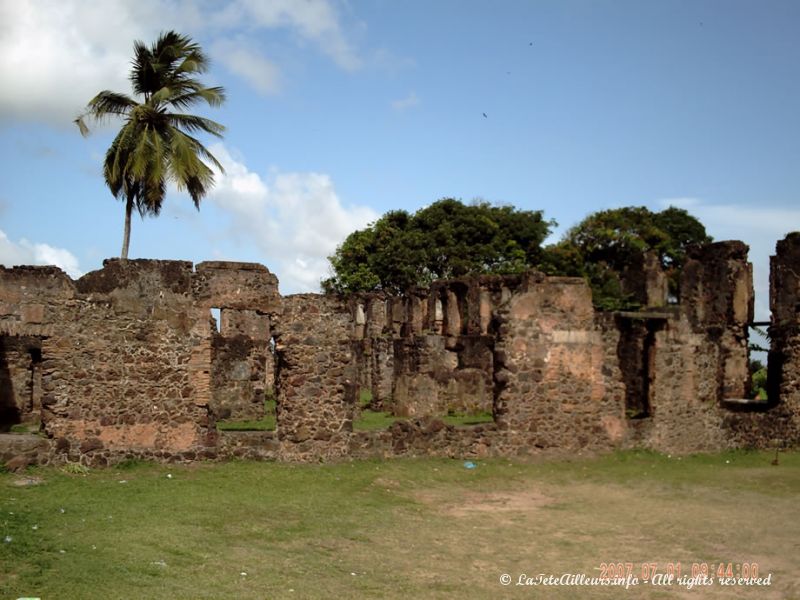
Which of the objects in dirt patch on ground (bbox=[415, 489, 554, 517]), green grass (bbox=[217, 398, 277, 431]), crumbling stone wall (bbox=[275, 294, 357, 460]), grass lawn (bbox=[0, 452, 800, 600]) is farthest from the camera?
green grass (bbox=[217, 398, 277, 431])

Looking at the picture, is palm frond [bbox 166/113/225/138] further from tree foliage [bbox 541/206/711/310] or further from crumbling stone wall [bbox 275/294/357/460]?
tree foliage [bbox 541/206/711/310]

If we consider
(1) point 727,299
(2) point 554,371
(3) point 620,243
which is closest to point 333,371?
(2) point 554,371

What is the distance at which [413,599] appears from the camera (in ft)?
25.3

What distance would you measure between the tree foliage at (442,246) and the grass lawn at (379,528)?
27311 mm

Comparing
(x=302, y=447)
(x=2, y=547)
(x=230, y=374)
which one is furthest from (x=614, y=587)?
(x=230, y=374)

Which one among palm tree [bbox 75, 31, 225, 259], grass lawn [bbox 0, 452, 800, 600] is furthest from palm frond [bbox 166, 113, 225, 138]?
grass lawn [bbox 0, 452, 800, 600]

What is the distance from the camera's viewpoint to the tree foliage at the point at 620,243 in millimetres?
45125

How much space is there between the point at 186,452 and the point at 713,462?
35.4 feet

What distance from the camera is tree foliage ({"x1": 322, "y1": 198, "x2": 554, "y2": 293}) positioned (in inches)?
1693

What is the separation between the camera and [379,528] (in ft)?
35.1

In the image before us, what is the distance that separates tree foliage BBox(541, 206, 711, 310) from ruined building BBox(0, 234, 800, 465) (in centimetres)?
2037

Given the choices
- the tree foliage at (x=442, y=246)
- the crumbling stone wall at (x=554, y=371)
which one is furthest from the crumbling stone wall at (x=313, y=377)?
the tree foliage at (x=442, y=246)

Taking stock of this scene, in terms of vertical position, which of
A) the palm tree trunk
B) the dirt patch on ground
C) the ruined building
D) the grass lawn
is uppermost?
the palm tree trunk

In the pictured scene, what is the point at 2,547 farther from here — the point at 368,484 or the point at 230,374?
the point at 230,374
